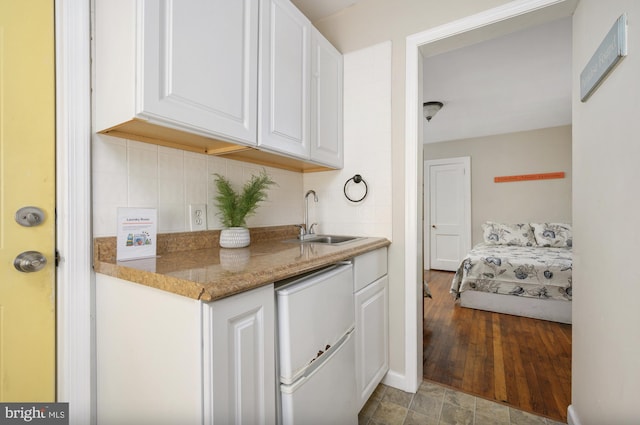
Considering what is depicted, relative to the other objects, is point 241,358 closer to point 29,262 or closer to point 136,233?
point 136,233

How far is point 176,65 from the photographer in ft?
3.05

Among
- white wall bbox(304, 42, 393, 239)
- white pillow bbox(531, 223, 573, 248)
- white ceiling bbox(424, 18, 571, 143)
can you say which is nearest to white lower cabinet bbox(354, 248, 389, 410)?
white wall bbox(304, 42, 393, 239)

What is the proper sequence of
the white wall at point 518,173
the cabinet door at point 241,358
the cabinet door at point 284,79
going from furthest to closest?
the white wall at point 518,173, the cabinet door at point 284,79, the cabinet door at point 241,358

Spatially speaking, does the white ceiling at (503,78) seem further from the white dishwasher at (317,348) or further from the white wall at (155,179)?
the white dishwasher at (317,348)

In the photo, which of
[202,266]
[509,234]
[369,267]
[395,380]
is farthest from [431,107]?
[202,266]

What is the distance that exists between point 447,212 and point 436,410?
4.22 m

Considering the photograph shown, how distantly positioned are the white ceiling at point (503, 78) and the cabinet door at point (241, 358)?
1.76m

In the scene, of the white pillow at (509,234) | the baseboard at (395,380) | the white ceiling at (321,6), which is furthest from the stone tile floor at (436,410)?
the white pillow at (509,234)

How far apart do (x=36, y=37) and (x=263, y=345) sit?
4.13ft

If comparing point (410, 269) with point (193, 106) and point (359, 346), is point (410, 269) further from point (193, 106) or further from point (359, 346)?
point (193, 106)

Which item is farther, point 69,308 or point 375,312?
point 375,312

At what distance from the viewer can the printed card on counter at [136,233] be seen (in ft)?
3.35

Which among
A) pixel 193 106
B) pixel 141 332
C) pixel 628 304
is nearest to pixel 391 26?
pixel 193 106

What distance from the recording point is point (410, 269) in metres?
1.68
